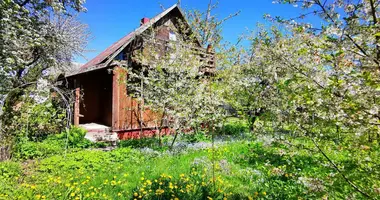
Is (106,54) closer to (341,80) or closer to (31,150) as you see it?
(31,150)

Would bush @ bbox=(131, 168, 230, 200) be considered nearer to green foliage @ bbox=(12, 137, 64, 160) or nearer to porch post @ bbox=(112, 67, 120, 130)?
green foliage @ bbox=(12, 137, 64, 160)

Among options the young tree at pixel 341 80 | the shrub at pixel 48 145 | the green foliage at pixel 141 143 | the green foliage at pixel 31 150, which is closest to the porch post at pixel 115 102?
the shrub at pixel 48 145

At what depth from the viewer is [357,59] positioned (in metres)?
1.89

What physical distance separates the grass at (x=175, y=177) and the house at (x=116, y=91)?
3.36 m

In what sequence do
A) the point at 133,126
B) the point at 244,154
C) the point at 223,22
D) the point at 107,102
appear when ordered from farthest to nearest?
1. the point at 223,22
2. the point at 107,102
3. the point at 133,126
4. the point at 244,154

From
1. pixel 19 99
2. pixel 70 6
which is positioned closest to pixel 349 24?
pixel 70 6

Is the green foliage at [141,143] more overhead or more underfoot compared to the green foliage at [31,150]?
more underfoot

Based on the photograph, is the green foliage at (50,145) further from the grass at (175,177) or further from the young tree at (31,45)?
the grass at (175,177)

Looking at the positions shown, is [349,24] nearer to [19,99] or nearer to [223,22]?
[19,99]

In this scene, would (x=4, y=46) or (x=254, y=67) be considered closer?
(x=4, y=46)

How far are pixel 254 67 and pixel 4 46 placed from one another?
32.3 ft

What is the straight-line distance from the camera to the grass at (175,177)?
253cm

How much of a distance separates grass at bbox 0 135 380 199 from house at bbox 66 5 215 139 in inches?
132

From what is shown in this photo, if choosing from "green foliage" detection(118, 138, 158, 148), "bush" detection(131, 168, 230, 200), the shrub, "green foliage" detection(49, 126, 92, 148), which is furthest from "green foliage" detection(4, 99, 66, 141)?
"bush" detection(131, 168, 230, 200)
